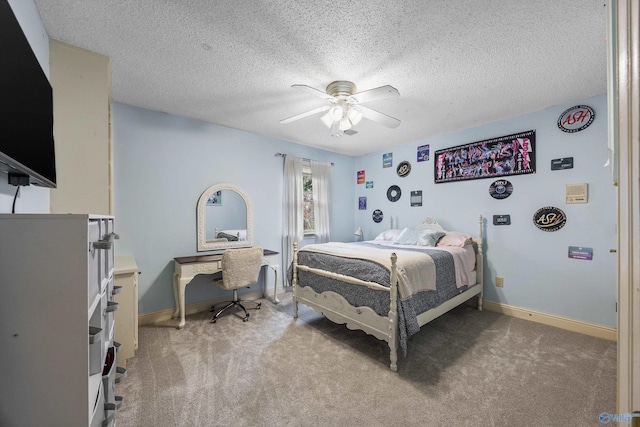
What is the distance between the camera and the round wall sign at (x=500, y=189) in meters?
3.22

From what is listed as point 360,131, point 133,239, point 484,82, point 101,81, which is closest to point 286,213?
point 360,131

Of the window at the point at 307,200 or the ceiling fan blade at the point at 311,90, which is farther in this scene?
the window at the point at 307,200

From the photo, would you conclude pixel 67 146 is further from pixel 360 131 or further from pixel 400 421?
pixel 360 131

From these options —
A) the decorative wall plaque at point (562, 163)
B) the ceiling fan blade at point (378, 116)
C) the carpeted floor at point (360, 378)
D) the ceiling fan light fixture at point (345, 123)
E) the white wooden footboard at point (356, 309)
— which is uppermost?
the ceiling fan blade at point (378, 116)

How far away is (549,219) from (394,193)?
206 cm

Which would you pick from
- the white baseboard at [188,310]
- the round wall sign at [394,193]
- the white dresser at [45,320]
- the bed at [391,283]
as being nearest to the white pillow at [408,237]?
the bed at [391,283]

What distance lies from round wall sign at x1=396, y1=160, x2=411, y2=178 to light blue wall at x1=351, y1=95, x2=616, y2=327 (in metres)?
0.39

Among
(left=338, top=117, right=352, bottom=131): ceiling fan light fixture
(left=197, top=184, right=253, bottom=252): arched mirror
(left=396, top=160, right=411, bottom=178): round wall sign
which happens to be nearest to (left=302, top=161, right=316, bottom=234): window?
(left=197, top=184, right=253, bottom=252): arched mirror

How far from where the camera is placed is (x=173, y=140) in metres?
3.15

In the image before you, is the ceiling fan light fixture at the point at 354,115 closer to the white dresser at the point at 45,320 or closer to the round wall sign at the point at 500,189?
the white dresser at the point at 45,320

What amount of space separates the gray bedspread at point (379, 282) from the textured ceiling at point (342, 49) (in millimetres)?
1658

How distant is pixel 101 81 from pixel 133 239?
5.45ft

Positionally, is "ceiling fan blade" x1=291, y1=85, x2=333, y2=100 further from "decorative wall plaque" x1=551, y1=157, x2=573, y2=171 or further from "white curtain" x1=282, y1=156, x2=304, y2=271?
"decorative wall plaque" x1=551, y1=157, x2=573, y2=171

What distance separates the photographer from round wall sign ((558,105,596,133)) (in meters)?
2.68
